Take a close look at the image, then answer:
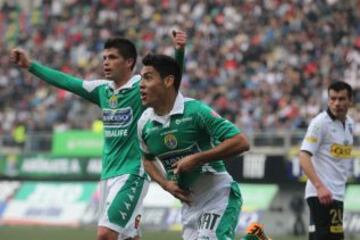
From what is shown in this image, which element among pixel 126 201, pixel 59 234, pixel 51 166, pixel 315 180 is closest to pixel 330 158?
pixel 315 180

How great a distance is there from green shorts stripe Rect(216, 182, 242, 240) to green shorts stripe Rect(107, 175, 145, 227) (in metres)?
1.79

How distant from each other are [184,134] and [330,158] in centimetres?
290

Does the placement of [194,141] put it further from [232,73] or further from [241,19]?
[241,19]

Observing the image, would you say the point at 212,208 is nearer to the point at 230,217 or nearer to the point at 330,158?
the point at 230,217

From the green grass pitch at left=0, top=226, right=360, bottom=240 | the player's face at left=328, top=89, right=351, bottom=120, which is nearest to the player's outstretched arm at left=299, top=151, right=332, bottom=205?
the player's face at left=328, top=89, right=351, bottom=120

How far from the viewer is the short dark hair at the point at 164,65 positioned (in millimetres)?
7266

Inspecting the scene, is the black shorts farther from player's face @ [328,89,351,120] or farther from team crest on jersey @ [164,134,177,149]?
team crest on jersey @ [164,134,177,149]

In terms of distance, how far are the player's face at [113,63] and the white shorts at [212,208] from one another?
7.10 ft

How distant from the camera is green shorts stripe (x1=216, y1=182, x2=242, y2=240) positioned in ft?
23.7

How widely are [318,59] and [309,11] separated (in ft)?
7.17

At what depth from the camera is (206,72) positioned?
1063 inches

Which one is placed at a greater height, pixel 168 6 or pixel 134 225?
pixel 168 6

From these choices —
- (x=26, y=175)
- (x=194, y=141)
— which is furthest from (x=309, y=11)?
(x=194, y=141)

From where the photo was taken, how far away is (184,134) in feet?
23.6
